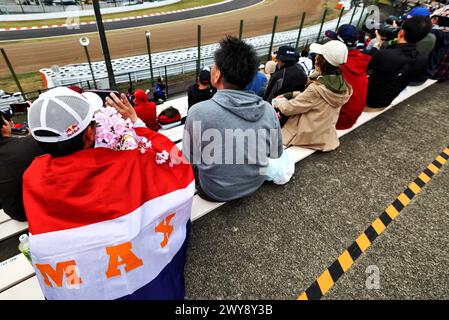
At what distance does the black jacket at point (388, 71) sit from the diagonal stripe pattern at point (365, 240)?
121 centimetres

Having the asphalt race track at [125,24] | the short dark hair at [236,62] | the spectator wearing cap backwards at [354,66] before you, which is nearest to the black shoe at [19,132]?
the short dark hair at [236,62]

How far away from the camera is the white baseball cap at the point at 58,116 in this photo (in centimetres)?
125

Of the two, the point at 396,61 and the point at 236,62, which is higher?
the point at 236,62

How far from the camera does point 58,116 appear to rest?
126cm

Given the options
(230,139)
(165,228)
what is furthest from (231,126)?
Answer: (165,228)

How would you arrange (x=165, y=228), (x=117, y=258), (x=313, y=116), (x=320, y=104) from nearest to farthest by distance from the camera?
(x=117, y=258), (x=165, y=228), (x=320, y=104), (x=313, y=116)

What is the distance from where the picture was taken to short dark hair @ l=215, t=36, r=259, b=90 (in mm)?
1840

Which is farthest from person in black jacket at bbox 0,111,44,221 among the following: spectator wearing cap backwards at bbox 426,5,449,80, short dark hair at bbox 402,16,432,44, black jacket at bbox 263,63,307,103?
spectator wearing cap backwards at bbox 426,5,449,80

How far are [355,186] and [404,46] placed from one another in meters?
2.07

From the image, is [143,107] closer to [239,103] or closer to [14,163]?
[14,163]

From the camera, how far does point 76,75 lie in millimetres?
13375

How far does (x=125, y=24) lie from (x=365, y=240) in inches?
1113

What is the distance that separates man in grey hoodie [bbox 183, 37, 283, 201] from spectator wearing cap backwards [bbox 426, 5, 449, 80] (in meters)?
4.60
